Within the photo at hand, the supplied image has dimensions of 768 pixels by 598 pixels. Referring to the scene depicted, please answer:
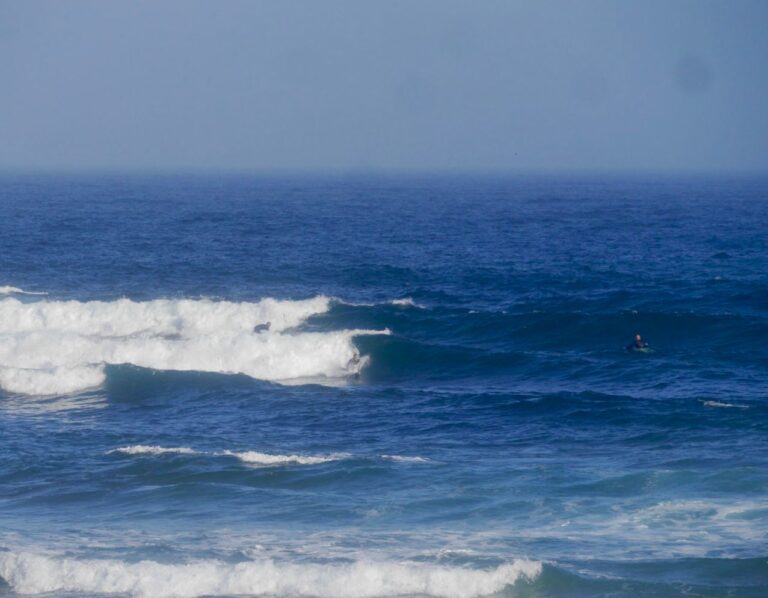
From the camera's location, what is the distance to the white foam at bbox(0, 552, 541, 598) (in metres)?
19.3

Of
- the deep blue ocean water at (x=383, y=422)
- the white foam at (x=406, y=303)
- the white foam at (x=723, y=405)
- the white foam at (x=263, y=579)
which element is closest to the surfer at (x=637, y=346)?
the deep blue ocean water at (x=383, y=422)

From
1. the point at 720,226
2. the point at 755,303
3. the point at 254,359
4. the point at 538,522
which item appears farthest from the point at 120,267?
the point at 720,226

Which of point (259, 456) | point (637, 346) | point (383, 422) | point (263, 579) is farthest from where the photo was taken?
point (637, 346)

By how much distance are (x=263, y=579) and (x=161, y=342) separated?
22.7m

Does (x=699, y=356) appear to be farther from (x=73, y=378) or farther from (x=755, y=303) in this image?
(x=73, y=378)

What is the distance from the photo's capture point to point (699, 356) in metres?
38.4

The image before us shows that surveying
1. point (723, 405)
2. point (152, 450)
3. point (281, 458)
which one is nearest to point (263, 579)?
point (281, 458)

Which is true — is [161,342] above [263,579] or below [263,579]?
above

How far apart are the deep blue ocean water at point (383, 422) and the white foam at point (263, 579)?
4 cm

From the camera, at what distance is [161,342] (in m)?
41.2

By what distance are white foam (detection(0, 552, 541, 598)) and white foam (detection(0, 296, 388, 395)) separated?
16.4m

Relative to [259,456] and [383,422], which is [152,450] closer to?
[259,456]

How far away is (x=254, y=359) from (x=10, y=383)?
348 inches

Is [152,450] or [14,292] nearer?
[152,450]
